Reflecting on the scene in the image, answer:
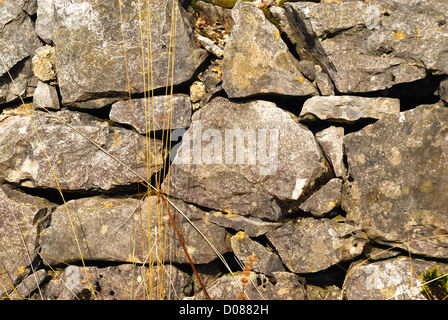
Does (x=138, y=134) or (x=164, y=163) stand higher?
(x=138, y=134)

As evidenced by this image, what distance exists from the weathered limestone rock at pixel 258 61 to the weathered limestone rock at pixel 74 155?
2.98 ft

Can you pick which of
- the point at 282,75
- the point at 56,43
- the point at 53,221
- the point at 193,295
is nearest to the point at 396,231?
the point at 282,75

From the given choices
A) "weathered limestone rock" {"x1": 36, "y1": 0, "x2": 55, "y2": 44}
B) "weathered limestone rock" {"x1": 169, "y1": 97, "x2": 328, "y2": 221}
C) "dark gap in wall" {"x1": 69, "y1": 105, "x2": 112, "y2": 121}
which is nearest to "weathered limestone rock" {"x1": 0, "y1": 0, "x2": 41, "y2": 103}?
"weathered limestone rock" {"x1": 36, "y1": 0, "x2": 55, "y2": 44}

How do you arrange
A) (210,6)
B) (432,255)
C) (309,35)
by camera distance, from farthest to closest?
(210,6), (309,35), (432,255)

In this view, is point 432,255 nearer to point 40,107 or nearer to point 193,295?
point 193,295

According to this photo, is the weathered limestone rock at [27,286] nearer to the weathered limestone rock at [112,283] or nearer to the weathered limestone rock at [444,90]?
the weathered limestone rock at [112,283]

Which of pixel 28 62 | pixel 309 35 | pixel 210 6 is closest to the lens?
pixel 309 35

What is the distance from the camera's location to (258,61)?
2973mm

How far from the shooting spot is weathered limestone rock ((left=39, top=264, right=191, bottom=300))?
3.21 m

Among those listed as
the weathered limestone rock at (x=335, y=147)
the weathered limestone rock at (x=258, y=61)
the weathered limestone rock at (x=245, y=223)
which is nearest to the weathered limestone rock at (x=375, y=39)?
the weathered limestone rock at (x=258, y=61)

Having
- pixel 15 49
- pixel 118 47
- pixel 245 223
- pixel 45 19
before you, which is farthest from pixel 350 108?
pixel 15 49

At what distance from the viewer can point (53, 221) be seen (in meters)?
3.32

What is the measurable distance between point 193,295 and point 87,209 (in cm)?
119

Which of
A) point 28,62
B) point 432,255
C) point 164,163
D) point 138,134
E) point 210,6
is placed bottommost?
point 432,255
